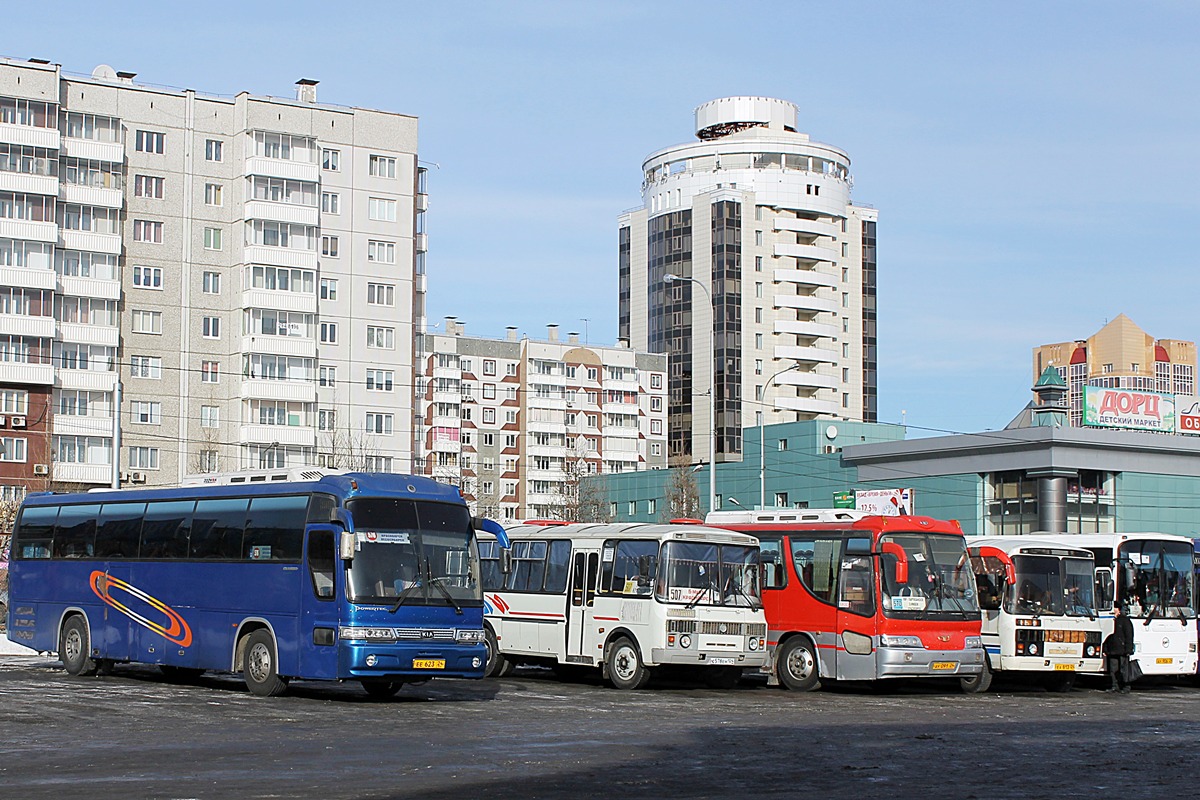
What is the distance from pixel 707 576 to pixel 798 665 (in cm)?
242

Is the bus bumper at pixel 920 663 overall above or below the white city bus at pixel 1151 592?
below

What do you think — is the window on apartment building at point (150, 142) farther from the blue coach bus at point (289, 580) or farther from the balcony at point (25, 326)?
the blue coach bus at point (289, 580)

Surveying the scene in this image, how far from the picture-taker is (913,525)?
2736 centimetres

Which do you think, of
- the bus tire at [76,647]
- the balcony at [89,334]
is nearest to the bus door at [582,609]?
the bus tire at [76,647]

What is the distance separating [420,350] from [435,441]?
2342 cm

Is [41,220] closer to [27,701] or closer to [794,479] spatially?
[794,479]

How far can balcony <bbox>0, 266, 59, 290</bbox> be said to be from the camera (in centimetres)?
7775

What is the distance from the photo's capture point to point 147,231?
279ft

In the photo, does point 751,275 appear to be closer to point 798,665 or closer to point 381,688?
point 798,665

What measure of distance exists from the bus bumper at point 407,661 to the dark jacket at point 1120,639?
1307 cm

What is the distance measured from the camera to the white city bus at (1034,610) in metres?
29.1

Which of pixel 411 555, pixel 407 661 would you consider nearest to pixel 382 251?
pixel 411 555

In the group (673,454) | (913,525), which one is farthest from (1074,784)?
(673,454)

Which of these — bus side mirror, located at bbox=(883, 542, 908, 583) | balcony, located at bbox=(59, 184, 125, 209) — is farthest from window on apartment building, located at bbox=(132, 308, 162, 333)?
bus side mirror, located at bbox=(883, 542, 908, 583)
